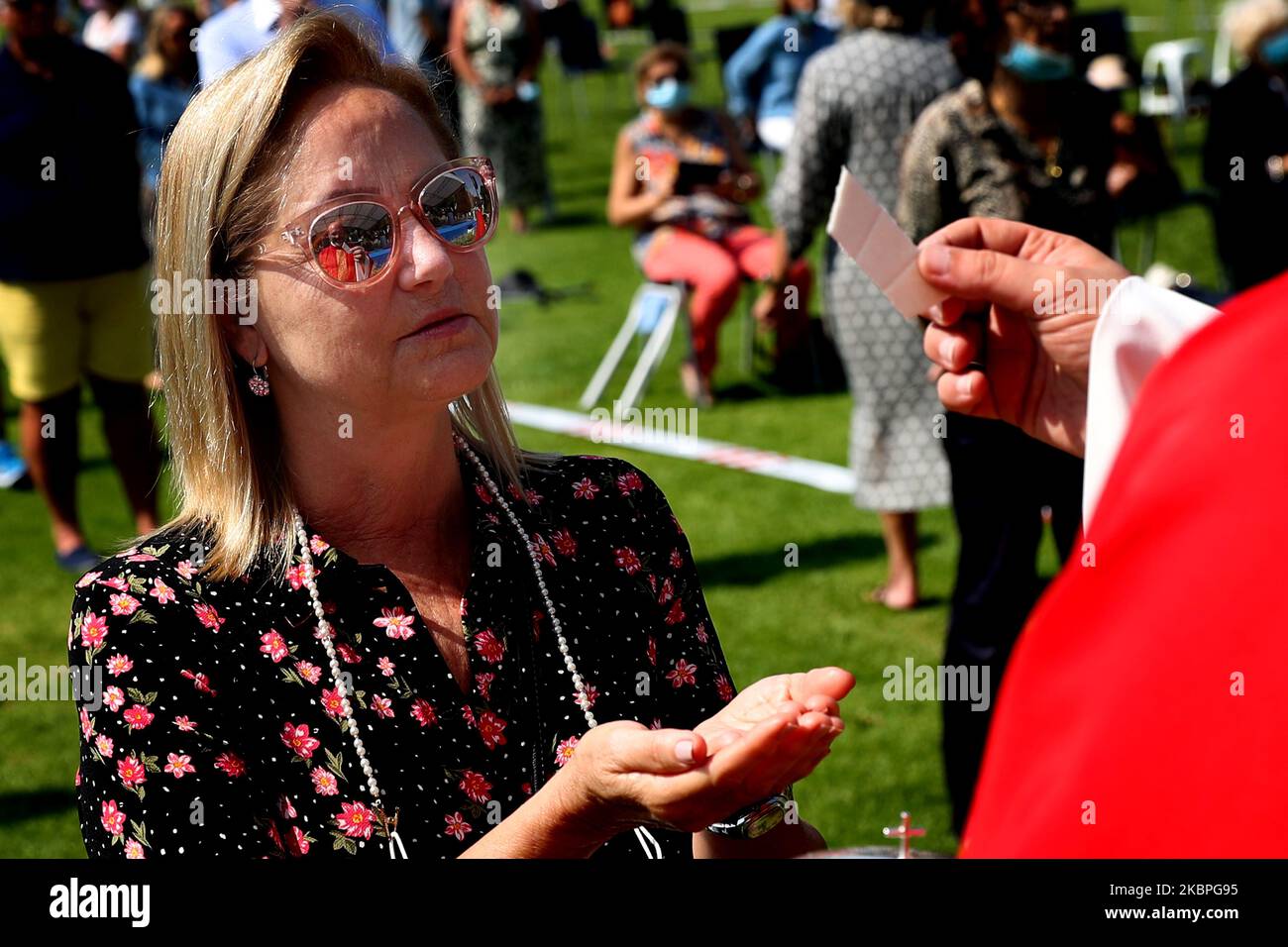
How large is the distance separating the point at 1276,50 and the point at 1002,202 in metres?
4.83

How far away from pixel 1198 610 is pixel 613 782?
938 mm

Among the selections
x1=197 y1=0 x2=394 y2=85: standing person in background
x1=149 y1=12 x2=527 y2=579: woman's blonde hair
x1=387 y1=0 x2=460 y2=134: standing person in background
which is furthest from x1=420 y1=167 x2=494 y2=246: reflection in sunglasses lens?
x1=387 y1=0 x2=460 y2=134: standing person in background

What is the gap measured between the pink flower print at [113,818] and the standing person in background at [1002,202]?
2825mm

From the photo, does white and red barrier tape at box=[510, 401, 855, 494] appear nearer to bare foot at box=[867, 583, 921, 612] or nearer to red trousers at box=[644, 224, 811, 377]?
red trousers at box=[644, 224, 811, 377]

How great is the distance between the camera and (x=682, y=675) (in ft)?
7.37

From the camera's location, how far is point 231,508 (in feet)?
7.06

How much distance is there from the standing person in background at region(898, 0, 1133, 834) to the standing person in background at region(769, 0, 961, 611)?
68 cm

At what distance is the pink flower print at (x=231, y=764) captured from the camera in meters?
1.91

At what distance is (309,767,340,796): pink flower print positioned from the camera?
197 cm

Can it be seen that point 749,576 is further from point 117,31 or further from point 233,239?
point 117,31

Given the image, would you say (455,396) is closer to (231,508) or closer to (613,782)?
(231,508)

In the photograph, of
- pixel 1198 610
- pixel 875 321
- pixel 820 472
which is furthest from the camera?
pixel 820 472
